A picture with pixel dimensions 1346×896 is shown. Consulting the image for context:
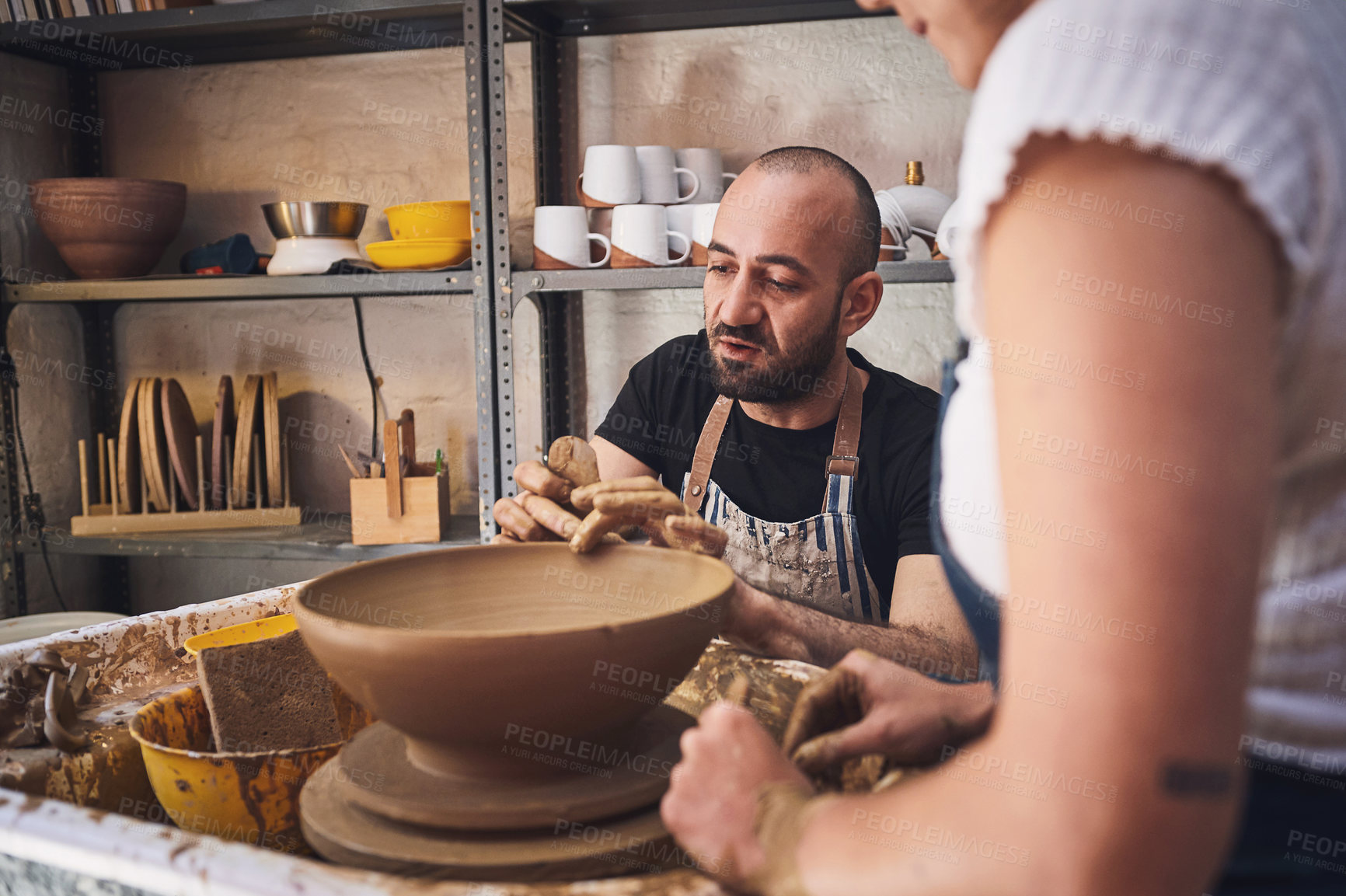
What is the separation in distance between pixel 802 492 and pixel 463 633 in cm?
119

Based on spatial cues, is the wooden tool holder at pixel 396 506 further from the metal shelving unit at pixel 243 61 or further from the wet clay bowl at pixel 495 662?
the wet clay bowl at pixel 495 662

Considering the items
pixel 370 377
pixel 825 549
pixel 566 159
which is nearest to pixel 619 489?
pixel 825 549

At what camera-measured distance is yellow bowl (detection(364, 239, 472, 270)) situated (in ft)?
7.12

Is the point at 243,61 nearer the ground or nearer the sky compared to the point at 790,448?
nearer the sky

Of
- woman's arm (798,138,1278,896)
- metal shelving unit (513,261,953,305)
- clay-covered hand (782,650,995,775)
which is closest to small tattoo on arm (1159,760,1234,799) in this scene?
woman's arm (798,138,1278,896)

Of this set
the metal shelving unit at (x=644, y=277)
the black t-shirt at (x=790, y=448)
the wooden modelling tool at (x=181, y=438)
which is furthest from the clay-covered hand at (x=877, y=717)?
the wooden modelling tool at (x=181, y=438)

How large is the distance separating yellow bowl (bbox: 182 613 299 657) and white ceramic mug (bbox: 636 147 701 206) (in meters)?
1.28

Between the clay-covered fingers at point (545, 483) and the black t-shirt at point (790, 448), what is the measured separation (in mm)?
678

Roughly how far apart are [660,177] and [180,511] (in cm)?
148

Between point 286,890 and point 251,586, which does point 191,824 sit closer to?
point 286,890

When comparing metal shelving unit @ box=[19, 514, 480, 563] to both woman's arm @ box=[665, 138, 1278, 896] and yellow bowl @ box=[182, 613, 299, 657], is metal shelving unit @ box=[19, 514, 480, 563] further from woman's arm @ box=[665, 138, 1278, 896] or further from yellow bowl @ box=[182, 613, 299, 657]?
woman's arm @ box=[665, 138, 1278, 896]

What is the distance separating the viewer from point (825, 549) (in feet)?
5.64

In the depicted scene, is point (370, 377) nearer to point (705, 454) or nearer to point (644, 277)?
point (644, 277)

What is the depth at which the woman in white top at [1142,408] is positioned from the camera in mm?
359
